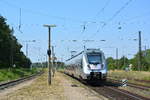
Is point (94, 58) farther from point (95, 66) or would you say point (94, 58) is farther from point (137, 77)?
point (137, 77)

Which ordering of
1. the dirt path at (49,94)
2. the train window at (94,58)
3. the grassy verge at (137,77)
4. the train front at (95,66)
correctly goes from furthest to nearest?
the grassy verge at (137,77)
the train window at (94,58)
the train front at (95,66)
the dirt path at (49,94)

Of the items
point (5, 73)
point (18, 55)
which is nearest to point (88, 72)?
point (5, 73)

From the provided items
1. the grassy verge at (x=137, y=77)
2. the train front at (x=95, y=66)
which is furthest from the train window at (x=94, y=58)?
the grassy verge at (x=137, y=77)

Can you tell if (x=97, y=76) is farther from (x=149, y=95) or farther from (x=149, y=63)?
(x=149, y=63)

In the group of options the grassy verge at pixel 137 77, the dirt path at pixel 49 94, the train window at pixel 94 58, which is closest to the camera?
the dirt path at pixel 49 94

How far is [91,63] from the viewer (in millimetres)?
34250

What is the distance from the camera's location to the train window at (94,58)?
34.4m

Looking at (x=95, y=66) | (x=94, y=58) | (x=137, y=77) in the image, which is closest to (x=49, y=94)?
(x=95, y=66)

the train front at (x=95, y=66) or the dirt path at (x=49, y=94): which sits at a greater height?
the train front at (x=95, y=66)

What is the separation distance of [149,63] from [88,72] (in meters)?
96.8

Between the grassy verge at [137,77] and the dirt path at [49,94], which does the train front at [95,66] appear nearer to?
the dirt path at [49,94]

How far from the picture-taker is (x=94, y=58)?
34719mm

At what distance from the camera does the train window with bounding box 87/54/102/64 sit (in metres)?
34.4

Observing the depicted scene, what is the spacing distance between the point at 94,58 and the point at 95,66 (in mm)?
963
